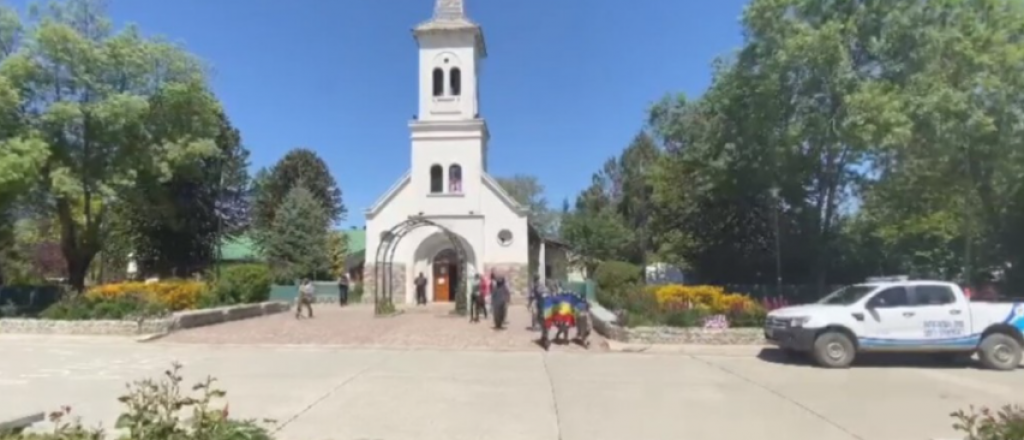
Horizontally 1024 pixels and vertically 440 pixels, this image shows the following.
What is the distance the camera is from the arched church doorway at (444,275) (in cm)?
3994

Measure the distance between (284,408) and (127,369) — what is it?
608cm

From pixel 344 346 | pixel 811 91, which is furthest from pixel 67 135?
pixel 811 91

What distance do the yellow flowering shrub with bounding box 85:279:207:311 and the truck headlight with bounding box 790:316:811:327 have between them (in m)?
17.8

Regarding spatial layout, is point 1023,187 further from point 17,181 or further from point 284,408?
point 17,181

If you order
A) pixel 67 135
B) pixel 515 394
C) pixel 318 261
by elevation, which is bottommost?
pixel 515 394

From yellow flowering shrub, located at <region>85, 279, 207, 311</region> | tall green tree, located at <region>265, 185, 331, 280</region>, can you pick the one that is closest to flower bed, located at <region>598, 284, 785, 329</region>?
yellow flowering shrub, located at <region>85, 279, 207, 311</region>

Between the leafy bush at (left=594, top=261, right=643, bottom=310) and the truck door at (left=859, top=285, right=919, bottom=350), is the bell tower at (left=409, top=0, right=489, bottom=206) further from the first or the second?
the truck door at (left=859, top=285, right=919, bottom=350)

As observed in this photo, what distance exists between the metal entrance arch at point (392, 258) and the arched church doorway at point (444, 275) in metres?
2.75

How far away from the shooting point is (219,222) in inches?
1673

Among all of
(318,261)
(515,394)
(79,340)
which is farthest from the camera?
(318,261)

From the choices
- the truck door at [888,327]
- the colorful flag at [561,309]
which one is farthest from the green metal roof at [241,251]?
the truck door at [888,327]

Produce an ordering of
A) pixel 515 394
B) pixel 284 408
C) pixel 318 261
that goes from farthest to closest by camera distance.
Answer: pixel 318 261, pixel 515 394, pixel 284 408

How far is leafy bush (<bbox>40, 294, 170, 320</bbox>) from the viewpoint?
67.7 ft

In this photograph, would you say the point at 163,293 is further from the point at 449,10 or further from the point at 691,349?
the point at 449,10
